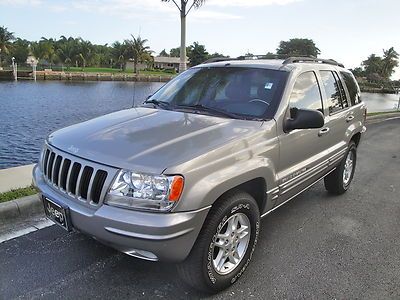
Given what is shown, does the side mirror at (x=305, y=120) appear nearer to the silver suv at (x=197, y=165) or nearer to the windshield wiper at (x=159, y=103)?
the silver suv at (x=197, y=165)

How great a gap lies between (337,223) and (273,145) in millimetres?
1819

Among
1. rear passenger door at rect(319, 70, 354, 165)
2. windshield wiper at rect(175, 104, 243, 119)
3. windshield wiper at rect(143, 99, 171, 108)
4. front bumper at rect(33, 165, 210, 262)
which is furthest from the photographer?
rear passenger door at rect(319, 70, 354, 165)

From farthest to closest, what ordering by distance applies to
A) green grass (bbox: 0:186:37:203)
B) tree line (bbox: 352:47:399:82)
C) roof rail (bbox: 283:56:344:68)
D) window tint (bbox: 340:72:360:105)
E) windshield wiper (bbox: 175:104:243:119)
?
tree line (bbox: 352:47:399:82) → window tint (bbox: 340:72:360:105) → green grass (bbox: 0:186:37:203) → roof rail (bbox: 283:56:344:68) → windshield wiper (bbox: 175:104:243:119)

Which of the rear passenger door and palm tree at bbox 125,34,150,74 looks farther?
palm tree at bbox 125,34,150,74

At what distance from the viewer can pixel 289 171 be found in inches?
146

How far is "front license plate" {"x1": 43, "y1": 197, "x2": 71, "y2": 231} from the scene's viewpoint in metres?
2.84

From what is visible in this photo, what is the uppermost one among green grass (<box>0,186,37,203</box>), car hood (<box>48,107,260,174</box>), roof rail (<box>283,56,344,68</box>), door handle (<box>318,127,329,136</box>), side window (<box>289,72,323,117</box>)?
roof rail (<box>283,56,344,68</box>)

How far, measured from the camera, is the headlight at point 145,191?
2.55 metres

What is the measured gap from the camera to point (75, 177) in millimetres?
2842

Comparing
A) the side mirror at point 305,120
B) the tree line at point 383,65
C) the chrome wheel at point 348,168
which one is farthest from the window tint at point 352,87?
the tree line at point 383,65

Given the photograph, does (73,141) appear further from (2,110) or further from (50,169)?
(2,110)

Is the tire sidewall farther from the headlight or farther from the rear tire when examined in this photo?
the rear tire

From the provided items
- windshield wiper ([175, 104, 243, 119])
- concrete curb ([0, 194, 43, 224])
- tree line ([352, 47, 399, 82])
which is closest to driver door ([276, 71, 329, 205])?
windshield wiper ([175, 104, 243, 119])

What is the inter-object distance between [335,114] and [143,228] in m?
3.13
